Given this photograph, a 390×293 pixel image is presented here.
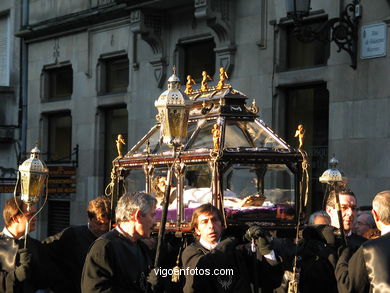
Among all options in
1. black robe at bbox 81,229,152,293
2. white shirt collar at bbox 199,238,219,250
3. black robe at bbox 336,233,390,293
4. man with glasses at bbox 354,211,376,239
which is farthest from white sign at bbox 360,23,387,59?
black robe at bbox 81,229,152,293

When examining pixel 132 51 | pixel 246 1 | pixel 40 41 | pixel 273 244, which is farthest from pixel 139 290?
pixel 40 41

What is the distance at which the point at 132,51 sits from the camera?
1911 cm

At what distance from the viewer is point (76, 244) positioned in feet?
29.1

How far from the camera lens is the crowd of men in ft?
20.7

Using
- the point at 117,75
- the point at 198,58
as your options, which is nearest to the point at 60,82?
the point at 117,75

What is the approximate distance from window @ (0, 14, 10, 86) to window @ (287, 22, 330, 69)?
1008 centimetres

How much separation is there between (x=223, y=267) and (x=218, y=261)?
7cm

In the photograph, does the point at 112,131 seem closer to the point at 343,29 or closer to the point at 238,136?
the point at 343,29

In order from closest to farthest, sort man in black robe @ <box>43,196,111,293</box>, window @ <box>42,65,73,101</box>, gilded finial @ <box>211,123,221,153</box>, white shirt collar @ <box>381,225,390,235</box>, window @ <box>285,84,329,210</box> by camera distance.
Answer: white shirt collar @ <box>381,225,390,235</box>, man in black robe @ <box>43,196,111,293</box>, gilded finial @ <box>211,123,221,153</box>, window @ <box>285,84,329,210</box>, window @ <box>42,65,73,101</box>

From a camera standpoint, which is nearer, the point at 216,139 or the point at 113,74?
the point at 216,139

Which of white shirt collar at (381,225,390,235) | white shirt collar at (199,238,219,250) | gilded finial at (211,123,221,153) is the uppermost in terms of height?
gilded finial at (211,123,221,153)

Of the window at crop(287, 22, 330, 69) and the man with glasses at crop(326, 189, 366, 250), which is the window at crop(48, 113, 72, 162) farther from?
the man with glasses at crop(326, 189, 366, 250)

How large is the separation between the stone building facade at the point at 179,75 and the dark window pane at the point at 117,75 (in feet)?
0.07

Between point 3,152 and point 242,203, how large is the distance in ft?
49.9
